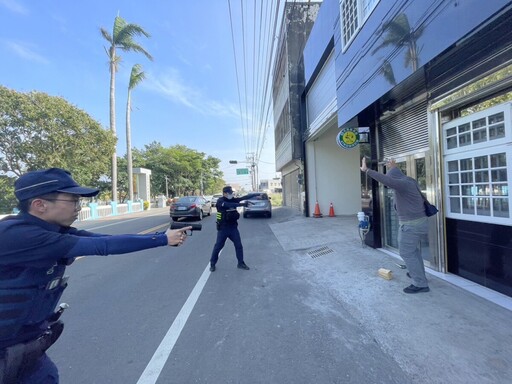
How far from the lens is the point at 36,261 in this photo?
144cm

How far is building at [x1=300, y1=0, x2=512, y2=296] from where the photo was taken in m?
3.95

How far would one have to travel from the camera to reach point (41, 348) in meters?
1.55

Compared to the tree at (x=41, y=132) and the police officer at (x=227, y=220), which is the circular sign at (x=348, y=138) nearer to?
the police officer at (x=227, y=220)

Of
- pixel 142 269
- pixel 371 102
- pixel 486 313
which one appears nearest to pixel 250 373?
pixel 486 313

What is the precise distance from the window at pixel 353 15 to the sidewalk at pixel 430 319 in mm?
5288

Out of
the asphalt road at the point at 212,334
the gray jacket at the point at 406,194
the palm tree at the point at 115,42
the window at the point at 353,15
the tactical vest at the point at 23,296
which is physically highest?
the palm tree at the point at 115,42

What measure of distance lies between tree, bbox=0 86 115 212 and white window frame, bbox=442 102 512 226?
22808mm

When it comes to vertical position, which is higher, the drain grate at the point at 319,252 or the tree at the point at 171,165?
the tree at the point at 171,165

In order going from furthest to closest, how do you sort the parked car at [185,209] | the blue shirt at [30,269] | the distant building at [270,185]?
the distant building at [270,185] → the parked car at [185,209] → the blue shirt at [30,269]

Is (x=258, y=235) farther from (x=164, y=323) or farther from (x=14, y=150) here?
(x=14, y=150)

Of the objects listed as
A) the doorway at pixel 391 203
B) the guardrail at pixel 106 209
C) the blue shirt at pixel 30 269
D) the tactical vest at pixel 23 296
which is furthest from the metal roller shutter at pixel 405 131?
the guardrail at pixel 106 209

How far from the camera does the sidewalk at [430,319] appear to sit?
272cm

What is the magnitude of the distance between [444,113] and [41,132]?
23404 millimetres

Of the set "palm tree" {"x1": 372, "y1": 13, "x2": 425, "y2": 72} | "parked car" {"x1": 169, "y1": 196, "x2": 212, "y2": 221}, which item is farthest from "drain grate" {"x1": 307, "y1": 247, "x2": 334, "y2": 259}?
"parked car" {"x1": 169, "y1": 196, "x2": 212, "y2": 221}
